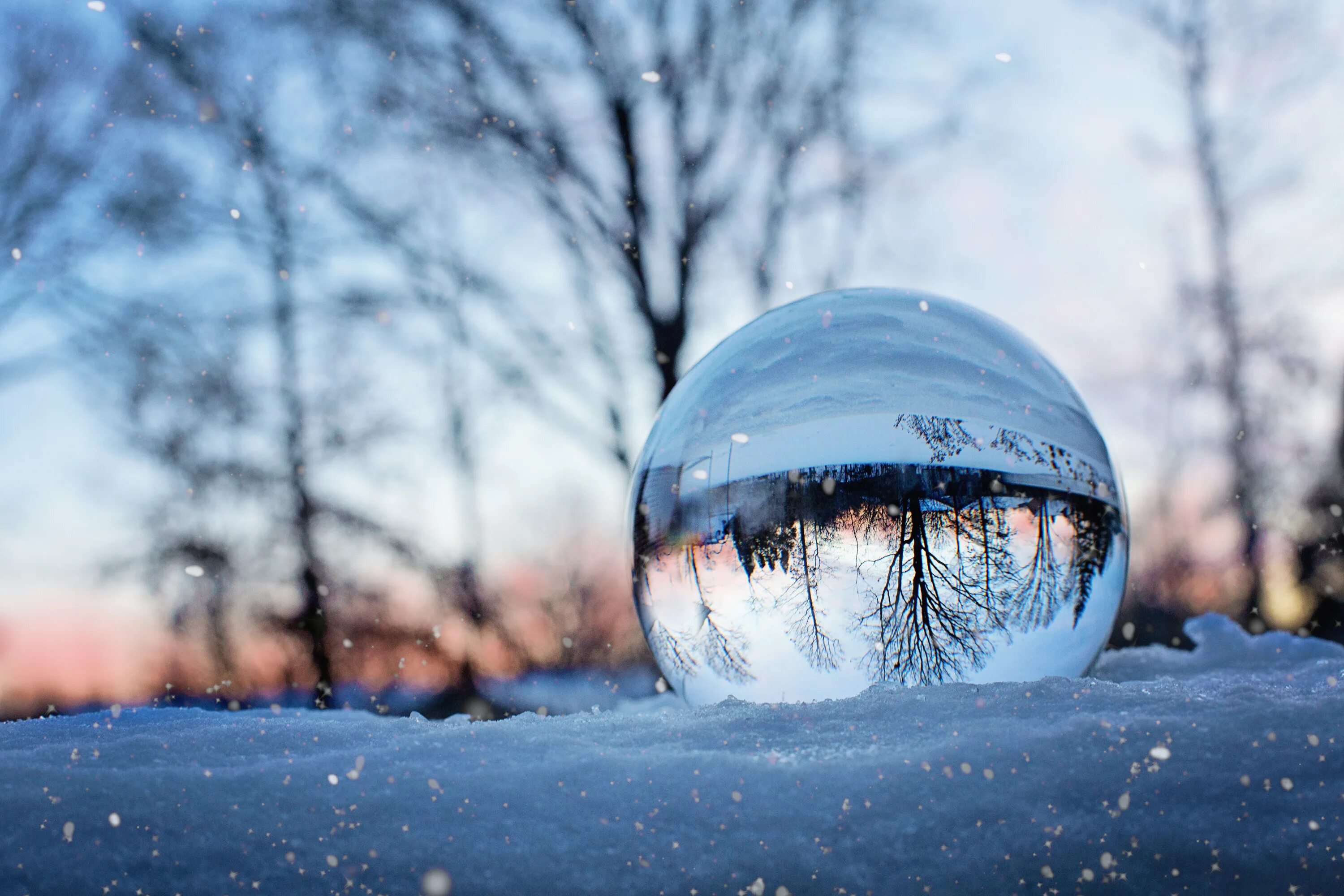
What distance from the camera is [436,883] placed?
1327 mm

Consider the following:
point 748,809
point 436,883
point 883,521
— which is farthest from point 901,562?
point 436,883

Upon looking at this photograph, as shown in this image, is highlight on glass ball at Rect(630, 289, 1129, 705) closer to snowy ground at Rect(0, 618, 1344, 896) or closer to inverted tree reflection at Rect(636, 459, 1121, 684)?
inverted tree reflection at Rect(636, 459, 1121, 684)

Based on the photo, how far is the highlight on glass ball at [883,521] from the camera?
2242mm

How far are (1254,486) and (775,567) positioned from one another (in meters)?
7.36

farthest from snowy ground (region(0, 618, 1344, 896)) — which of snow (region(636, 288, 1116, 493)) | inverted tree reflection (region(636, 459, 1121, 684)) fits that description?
snow (region(636, 288, 1116, 493))

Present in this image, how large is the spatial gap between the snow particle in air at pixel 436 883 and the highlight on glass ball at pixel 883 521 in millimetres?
1173

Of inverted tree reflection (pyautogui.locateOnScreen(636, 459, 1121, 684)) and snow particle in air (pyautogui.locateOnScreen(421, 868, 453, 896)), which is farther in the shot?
inverted tree reflection (pyautogui.locateOnScreen(636, 459, 1121, 684))

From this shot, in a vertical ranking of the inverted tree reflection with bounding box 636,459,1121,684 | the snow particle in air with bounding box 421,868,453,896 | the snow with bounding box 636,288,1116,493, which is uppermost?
the snow with bounding box 636,288,1116,493

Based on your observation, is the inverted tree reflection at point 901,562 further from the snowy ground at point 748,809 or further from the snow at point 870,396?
the snowy ground at point 748,809

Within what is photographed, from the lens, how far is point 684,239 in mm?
6422

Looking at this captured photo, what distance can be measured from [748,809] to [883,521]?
972 millimetres

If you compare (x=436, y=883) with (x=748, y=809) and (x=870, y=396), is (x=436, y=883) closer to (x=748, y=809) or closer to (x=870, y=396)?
(x=748, y=809)

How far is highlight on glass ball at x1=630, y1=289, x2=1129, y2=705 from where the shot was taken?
2.24 metres

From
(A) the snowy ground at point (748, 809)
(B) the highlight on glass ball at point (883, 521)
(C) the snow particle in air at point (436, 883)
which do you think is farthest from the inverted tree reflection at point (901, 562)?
(C) the snow particle in air at point (436, 883)
